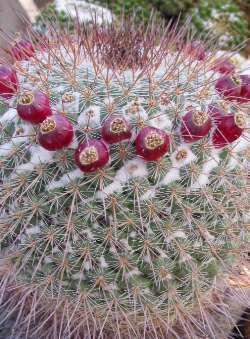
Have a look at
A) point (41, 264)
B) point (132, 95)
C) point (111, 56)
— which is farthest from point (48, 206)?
point (111, 56)

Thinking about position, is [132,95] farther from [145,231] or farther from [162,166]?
[145,231]

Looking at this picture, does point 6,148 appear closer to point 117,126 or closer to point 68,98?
point 68,98

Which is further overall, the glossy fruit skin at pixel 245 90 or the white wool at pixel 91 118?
the glossy fruit skin at pixel 245 90

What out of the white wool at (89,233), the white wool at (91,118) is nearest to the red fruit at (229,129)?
the white wool at (91,118)

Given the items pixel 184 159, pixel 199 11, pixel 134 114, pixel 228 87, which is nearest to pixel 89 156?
pixel 134 114

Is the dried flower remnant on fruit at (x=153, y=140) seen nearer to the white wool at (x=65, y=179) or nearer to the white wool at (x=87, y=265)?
the white wool at (x=65, y=179)

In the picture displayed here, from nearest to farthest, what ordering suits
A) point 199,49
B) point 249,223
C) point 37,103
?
point 37,103, point 249,223, point 199,49

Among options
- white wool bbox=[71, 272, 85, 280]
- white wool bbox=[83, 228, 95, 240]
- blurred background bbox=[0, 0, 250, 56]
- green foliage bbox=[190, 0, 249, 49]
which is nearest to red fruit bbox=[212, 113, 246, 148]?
white wool bbox=[83, 228, 95, 240]
